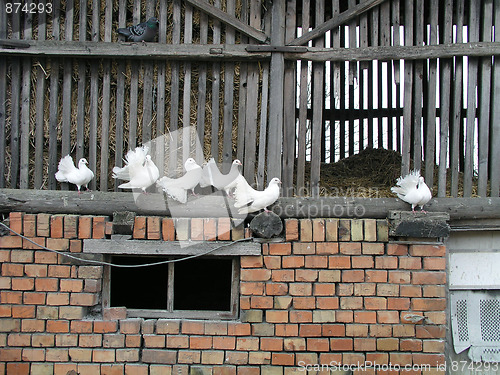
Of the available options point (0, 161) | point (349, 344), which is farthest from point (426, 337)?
point (0, 161)

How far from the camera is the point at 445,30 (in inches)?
158

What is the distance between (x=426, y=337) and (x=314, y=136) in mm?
2233

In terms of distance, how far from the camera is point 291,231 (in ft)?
12.4

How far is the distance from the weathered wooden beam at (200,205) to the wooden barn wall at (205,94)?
157mm

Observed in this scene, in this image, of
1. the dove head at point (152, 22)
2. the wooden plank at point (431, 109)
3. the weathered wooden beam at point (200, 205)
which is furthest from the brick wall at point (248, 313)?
the dove head at point (152, 22)

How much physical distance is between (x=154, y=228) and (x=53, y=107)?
162 cm

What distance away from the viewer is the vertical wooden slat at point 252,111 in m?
3.99

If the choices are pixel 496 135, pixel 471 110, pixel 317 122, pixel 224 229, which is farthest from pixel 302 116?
pixel 496 135

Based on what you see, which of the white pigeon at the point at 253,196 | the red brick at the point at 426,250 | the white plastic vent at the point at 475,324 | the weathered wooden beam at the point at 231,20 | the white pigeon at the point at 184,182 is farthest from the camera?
the white plastic vent at the point at 475,324

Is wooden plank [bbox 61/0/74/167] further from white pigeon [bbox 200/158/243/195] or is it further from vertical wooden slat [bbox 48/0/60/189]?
white pigeon [bbox 200/158/243/195]

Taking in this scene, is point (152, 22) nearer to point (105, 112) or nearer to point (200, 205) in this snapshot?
point (105, 112)

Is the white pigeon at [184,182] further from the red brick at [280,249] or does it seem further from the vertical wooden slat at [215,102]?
the red brick at [280,249]

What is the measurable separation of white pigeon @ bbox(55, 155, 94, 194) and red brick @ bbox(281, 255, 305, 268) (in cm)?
205

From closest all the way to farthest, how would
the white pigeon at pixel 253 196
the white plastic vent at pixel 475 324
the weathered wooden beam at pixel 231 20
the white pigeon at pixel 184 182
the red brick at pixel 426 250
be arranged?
the white pigeon at pixel 253 196 < the white pigeon at pixel 184 182 < the red brick at pixel 426 250 < the weathered wooden beam at pixel 231 20 < the white plastic vent at pixel 475 324
